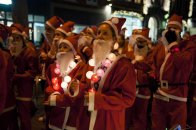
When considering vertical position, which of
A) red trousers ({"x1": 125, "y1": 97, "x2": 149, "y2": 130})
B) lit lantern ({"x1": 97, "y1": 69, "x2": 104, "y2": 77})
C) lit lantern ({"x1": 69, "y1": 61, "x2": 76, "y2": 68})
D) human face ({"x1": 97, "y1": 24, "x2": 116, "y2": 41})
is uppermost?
human face ({"x1": 97, "y1": 24, "x2": 116, "y2": 41})

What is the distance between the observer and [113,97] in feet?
10.7

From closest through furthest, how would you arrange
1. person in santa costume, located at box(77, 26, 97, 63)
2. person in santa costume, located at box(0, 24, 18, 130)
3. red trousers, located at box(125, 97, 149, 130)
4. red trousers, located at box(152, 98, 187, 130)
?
person in santa costume, located at box(0, 24, 18, 130), red trousers, located at box(152, 98, 187, 130), person in santa costume, located at box(77, 26, 97, 63), red trousers, located at box(125, 97, 149, 130)

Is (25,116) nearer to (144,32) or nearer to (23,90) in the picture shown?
(23,90)

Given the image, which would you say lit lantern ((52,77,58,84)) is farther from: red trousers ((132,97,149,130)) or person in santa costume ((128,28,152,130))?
red trousers ((132,97,149,130))

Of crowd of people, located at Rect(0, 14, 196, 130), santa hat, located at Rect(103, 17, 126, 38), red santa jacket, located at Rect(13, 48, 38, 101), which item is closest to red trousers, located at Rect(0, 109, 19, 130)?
crowd of people, located at Rect(0, 14, 196, 130)

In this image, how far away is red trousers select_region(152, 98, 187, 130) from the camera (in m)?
4.95

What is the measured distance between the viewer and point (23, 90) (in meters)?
5.44

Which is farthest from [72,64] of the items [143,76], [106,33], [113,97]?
[143,76]

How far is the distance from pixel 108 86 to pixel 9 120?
228 centimetres

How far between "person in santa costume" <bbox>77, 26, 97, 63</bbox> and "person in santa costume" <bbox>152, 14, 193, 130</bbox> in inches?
53.5

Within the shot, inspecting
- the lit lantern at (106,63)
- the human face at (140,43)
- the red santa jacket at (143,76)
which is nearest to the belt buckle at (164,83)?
the red santa jacket at (143,76)

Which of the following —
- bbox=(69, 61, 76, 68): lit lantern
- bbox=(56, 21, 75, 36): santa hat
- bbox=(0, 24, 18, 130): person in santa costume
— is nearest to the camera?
bbox=(69, 61, 76, 68): lit lantern

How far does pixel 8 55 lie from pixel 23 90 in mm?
1013

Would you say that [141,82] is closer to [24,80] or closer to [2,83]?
[24,80]
